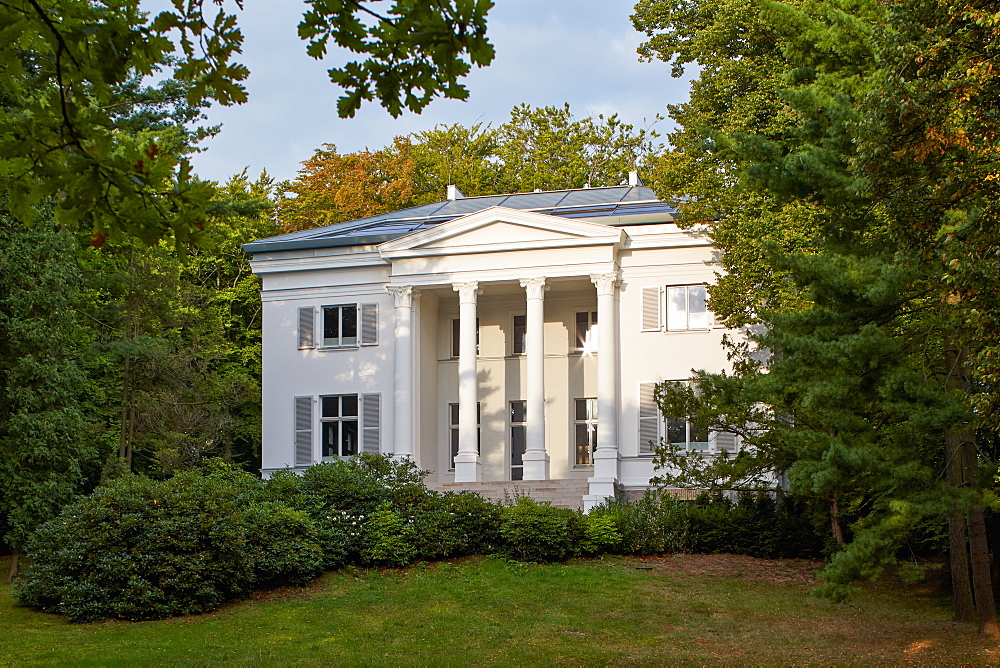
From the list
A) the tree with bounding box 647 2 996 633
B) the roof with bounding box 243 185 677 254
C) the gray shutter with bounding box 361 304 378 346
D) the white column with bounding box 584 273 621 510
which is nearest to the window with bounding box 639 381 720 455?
the white column with bounding box 584 273 621 510

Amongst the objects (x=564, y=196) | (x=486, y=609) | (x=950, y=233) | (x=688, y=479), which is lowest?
(x=486, y=609)

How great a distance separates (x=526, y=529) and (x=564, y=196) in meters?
18.6

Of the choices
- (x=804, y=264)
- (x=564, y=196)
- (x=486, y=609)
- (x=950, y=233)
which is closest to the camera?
(x=950, y=233)

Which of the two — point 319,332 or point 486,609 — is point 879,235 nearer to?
point 486,609

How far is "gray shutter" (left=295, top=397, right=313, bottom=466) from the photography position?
3344 cm

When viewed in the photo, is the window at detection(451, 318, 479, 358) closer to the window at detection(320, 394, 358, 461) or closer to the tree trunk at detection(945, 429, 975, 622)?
the window at detection(320, 394, 358, 461)

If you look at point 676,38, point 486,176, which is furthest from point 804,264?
point 486,176

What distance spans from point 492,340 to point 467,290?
2.88 meters

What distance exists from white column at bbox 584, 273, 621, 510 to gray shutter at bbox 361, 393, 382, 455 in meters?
6.51

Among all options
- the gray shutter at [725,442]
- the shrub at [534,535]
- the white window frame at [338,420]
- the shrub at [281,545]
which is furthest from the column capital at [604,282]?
the shrub at [281,545]

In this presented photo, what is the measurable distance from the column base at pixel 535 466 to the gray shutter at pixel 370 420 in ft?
15.5

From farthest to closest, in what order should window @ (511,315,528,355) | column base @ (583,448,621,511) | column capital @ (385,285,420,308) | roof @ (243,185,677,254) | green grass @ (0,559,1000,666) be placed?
window @ (511,315,528,355)
roof @ (243,185,677,254)
column capital @ (385,285,420,308)
column base @ (583,448,621,511)
green grass @ (0,559,1000,666)

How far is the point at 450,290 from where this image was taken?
110 feet

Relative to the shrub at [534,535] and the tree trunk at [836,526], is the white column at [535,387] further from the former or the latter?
the tree trunk at [836,526]
